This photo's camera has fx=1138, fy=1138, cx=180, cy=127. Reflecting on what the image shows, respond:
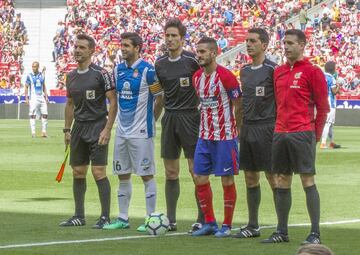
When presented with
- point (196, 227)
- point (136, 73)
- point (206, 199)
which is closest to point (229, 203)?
point (206, 199)

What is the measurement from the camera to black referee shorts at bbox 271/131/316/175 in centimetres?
1171

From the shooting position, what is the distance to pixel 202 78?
12688mm

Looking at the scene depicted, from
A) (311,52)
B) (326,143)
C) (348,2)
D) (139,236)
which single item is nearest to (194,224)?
(139,236)

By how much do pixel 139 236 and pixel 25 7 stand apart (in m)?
53.5

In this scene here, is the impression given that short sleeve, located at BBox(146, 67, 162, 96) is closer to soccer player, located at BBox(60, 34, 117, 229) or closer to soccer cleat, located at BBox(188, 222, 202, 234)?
soccer player, located at BBox(60, 34, 117, 229)

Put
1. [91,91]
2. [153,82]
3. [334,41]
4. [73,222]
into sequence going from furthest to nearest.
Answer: [334,41] → [73,222] → [91,91] → [153,82]

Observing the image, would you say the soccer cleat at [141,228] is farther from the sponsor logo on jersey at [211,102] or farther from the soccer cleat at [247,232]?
the sponsor logo on jersey at [211,102]

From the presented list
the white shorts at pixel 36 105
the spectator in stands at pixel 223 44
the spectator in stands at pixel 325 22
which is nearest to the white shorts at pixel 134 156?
the white shorts at pixel 36 105

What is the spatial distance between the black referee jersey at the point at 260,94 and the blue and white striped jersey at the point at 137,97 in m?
1.22

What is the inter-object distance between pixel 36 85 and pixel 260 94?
2284 centimetres

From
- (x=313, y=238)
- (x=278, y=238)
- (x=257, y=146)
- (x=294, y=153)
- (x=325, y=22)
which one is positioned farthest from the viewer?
(x=325, y=22)

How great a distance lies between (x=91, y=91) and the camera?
13.6 meters

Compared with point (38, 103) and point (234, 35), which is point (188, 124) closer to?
point (38, 103)

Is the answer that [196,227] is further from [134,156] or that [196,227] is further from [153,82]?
[153,82]
